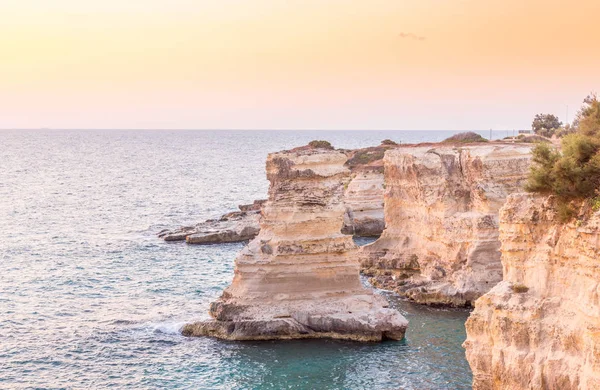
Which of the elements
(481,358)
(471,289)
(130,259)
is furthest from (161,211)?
(481,358)

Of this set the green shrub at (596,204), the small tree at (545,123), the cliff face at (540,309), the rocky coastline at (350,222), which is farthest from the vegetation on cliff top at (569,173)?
the small tree at (545,123)

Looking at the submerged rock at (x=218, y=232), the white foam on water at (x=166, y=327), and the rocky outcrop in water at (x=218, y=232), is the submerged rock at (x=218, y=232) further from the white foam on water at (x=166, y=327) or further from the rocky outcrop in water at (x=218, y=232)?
the white foam on water at (x=166, y=327)

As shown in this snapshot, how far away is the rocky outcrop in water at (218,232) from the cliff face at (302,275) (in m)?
25.4

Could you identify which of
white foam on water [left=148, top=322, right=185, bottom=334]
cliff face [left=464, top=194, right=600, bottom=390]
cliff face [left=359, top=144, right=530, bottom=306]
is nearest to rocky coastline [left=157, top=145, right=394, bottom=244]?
cliff face [left=359, top=144, right=530, bottom=306]

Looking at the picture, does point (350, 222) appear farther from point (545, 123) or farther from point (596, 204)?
point (596, 204)

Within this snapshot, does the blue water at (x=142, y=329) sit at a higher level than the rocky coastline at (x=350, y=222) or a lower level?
lower

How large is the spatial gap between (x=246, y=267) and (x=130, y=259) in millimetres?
21660

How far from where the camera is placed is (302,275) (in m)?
36.8

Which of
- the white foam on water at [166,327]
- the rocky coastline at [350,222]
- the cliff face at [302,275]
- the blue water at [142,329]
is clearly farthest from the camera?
the rocky coastline at [350,222]

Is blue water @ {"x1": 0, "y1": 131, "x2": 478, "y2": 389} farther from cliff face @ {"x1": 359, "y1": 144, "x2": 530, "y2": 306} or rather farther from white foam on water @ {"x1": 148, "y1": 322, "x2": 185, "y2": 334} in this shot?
cliff face @ {"x1": 359, "y1": 144, "x2": 530, "y2": 306}

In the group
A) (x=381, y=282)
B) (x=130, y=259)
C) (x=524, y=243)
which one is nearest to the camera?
(x=524, y=243)

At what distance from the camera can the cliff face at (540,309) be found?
63.5 feet

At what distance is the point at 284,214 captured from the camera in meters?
37.7

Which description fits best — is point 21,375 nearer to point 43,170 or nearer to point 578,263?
point 578,263
